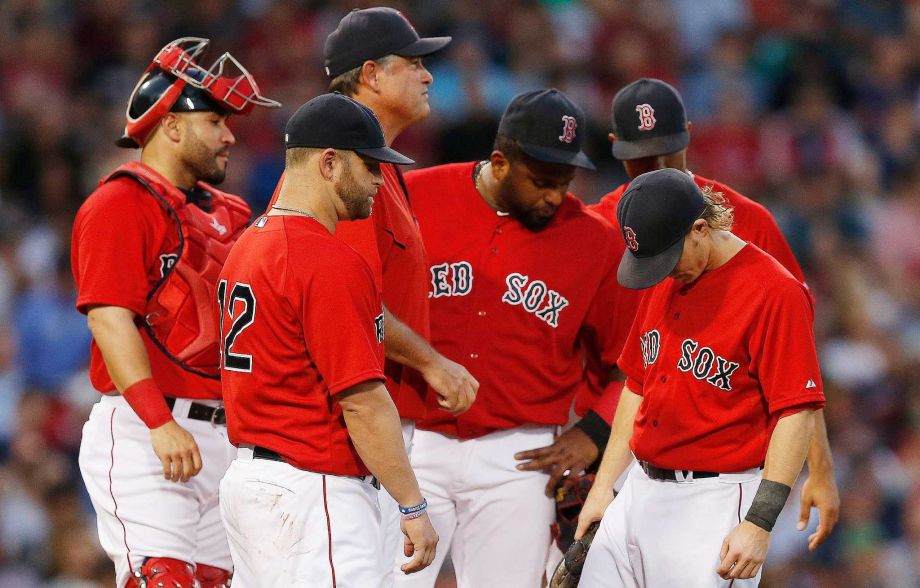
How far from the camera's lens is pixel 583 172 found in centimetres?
895

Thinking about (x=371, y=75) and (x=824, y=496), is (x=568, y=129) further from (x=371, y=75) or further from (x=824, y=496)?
(x=824, y=496)

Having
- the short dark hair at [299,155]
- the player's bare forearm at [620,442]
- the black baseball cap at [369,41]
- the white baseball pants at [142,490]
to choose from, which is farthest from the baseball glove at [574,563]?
the black baseball cap at [369,41]

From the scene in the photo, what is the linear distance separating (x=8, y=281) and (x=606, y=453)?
5.39 meters

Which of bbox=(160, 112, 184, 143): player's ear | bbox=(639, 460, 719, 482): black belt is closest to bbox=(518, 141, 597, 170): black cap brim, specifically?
bbox=(639, 460, 719, 482): black belt

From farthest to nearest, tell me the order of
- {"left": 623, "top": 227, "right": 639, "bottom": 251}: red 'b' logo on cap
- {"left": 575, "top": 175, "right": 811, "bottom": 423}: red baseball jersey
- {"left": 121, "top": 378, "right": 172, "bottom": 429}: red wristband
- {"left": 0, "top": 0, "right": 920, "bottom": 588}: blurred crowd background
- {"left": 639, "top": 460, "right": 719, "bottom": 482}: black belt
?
{"left": 0, "top": 0, "right": 920, "bottom": 588}: blurred crowd background, {"left": 575, "top": 175, "right": 811, "bottom": 423}: red baseball jersey, {"left": 121, "top": 378, "right": 172, "bottom": 429}: red wristband, {"left": 639, "top": 460, "right": 719, "bottom": 482}: black belt, {"left": 623, "top": 227, "right": 639, "bottom": 251}: red 'b' logo on cap

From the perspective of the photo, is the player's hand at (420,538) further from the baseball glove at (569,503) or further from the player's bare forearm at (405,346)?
the baseball glove at (569,503)

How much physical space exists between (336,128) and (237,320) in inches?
22.9

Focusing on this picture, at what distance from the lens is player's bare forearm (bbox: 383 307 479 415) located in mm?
3945

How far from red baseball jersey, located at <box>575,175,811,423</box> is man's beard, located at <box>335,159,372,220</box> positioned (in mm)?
1052

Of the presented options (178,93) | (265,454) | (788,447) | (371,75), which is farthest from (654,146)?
(265,454)

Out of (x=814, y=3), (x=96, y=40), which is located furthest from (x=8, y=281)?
(x=814, y=3)

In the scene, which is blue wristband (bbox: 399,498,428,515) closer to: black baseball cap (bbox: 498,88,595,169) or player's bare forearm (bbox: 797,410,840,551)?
black baseball cap (bbox: 498,88,595,169)

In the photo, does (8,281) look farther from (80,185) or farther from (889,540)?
(889,540)

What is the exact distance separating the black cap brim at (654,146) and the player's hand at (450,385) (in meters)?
1.14
